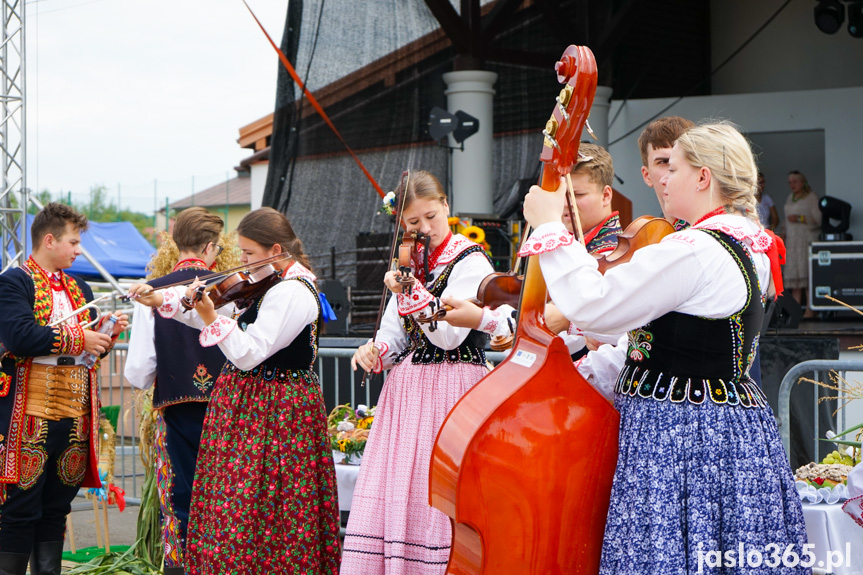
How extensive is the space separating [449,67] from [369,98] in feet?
3.60

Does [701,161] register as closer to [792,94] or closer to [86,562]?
[86,562]

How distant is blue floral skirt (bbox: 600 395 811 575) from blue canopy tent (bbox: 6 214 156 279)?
13.7m

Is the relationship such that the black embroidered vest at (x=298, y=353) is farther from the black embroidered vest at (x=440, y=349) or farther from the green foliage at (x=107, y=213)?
the green foliage at (x=107, y=213)

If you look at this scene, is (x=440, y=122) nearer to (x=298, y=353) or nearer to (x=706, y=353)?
(x=298, y=353)

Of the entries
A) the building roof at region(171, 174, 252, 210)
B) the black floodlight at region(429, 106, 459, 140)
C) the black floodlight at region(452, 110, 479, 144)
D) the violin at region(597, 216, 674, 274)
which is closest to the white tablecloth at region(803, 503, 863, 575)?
the violin at region(597, 216, 674, 274)

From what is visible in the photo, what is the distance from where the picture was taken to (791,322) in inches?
283

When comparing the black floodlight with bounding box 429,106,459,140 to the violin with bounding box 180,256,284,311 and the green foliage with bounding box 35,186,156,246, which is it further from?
the green foliage with bounding box 35,186,156,246

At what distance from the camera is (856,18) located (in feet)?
32.0

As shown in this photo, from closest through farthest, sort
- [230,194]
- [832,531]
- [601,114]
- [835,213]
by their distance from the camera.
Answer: [832,531], [835,213], [601,114], [230,194]

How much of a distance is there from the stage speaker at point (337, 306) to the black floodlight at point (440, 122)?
200 centimetres

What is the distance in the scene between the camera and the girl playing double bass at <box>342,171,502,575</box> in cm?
274

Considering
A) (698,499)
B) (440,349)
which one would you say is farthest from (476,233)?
(698,499)

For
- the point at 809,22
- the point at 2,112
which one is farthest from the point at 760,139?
the point at 2,112

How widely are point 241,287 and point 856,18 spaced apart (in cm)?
879
